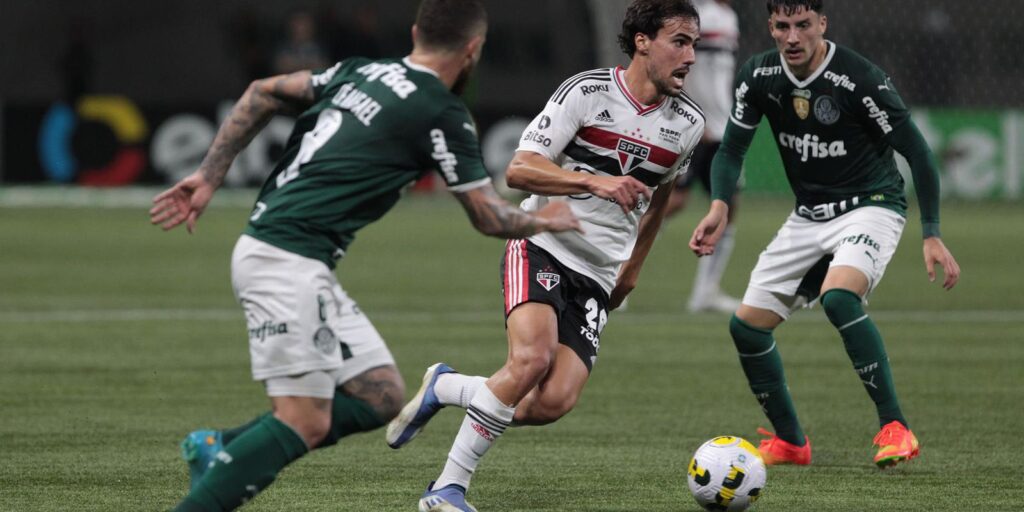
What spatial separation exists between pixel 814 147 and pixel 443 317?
6058 millimetres

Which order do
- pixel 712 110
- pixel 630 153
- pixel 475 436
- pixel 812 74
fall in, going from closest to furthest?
pixel 475 436
pixel 630 153
pixel 812 74
pixel 712 110

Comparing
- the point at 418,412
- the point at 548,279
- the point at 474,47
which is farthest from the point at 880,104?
the point at 474,47

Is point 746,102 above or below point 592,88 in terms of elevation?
below

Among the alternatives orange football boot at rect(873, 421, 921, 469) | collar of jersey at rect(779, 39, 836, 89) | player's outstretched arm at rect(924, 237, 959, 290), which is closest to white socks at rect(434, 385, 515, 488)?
orange football boot at rect(873, 421, 921, 469)

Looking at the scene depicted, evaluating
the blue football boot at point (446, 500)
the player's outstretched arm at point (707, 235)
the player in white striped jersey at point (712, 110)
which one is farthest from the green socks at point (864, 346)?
the player in white striped jersey at point (712, 110)

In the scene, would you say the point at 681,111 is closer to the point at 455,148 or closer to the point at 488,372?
the point at 455,148

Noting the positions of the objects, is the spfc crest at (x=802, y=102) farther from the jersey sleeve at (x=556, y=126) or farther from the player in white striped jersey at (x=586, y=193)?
the jersey sleeve at (x=556, y=126)

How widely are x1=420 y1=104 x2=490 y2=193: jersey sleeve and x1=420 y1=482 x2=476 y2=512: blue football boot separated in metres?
1.37

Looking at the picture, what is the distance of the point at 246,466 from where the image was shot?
5145 mm

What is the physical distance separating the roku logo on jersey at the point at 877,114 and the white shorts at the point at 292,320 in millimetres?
3188

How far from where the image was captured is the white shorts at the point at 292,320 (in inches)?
Result: 205

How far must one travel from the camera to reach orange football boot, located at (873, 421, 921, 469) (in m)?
7.09

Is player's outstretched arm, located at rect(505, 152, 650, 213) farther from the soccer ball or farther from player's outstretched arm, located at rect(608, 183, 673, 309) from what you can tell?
the soccer ball

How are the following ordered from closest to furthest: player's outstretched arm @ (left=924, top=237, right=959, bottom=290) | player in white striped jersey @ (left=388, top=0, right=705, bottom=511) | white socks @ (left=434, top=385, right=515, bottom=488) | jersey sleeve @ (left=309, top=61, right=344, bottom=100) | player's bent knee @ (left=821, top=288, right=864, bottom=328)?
jersey sleeve @ (left=309, top=61, right=344, bottom=100) < white socks @ (left=434, top=385, right=515, bottom=488) < player in white striped jersey @ (left=388, top=0, right=705, bottom=511) < player's outstretched arm @ (left=924, top=237, right=959, bottom=290) < player's bent knee @ (left=821, top=288, right=864, bottom=328)
